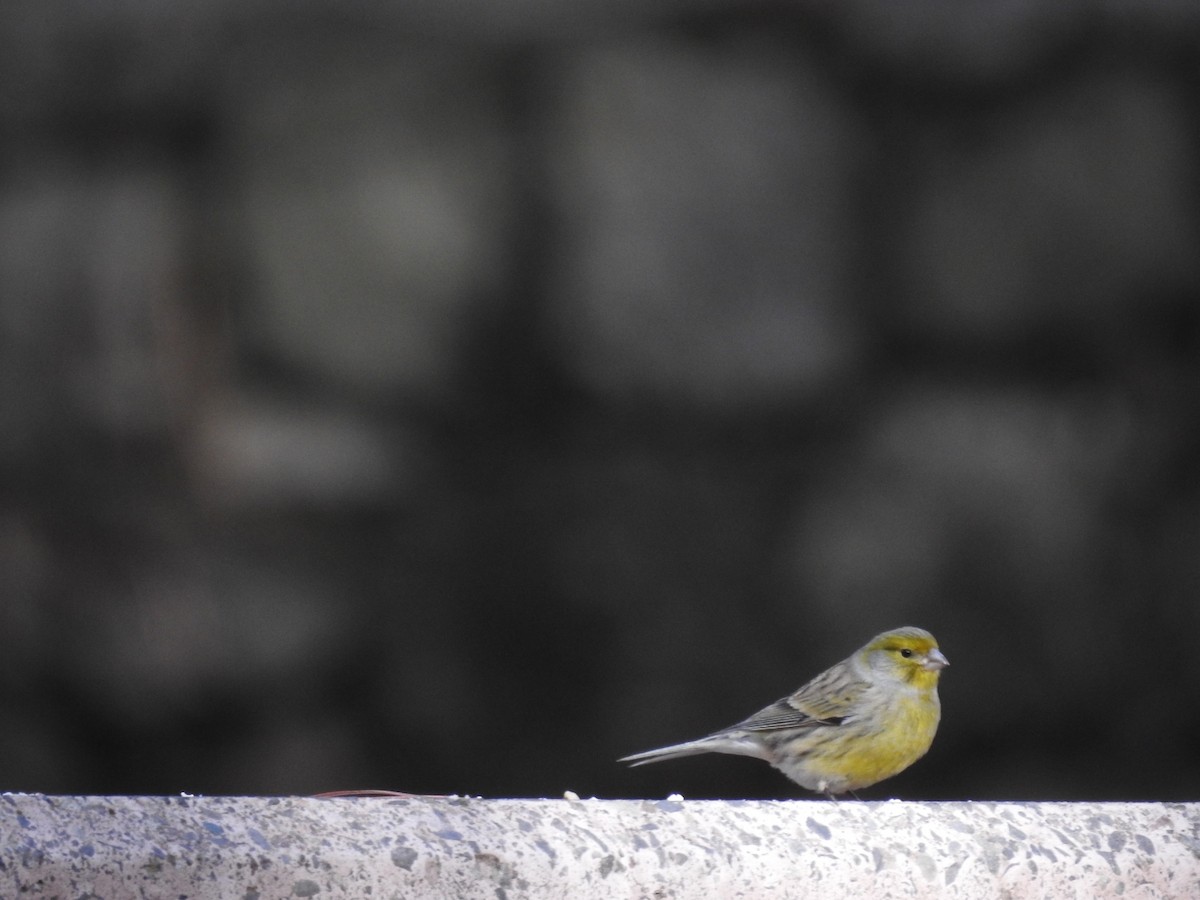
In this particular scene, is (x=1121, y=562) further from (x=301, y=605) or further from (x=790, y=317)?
(x=301, y=605)

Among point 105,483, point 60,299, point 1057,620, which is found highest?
point 60,299

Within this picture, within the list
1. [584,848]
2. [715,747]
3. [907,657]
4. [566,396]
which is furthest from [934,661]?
[584,848]

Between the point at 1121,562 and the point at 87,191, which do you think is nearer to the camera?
the point at 87,191

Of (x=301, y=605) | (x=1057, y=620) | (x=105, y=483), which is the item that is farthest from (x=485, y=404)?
(x=1057, y=620)

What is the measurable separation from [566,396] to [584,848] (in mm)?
1846

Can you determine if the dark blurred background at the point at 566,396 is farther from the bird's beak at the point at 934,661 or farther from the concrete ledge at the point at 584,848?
the concrete ledge at the point at 584,848

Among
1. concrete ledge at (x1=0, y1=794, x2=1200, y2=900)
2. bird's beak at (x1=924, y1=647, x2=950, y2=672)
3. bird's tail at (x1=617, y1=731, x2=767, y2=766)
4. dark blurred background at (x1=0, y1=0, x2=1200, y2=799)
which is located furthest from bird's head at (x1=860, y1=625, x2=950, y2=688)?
concrete ledge at (x1=0, y1=794, x2=1200, y2=900)

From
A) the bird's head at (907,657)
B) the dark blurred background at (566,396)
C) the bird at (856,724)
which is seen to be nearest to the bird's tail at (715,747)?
the bird at (856,724)

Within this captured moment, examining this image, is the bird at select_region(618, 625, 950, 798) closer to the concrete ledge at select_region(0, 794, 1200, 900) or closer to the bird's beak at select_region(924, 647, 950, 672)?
the bird's beak at select_region(924, 647, 950, 672)

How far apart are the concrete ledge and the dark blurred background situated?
1675 millimetres

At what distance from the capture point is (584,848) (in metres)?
0.97

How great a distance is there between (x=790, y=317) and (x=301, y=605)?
37.1 inches

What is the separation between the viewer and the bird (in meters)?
2.13

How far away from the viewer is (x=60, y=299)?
8.89ft
